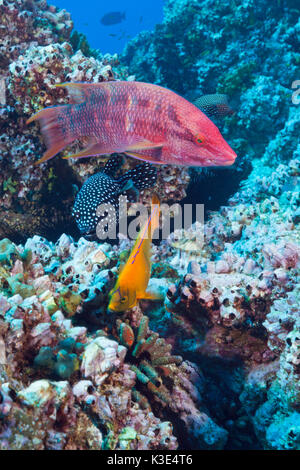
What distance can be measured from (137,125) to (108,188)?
141 centimetres

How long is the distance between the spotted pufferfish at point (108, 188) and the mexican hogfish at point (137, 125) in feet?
3.44

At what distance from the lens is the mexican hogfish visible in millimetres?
2271

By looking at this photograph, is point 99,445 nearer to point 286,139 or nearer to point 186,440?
point 186,440

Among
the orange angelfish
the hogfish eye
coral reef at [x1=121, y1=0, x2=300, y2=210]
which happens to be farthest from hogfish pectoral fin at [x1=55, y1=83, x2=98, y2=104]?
coral reef at [x1=121, y1=0, x2=300, y2=210]

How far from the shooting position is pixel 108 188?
3.76 m

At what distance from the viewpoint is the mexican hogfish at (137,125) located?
227 cm

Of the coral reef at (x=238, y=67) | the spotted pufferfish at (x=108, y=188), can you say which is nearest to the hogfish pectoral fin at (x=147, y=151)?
the spotted pufferfish at (x=108, y=188)

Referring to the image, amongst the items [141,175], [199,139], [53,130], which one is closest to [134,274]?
[199,139]

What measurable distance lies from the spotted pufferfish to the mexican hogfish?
3.44 ft

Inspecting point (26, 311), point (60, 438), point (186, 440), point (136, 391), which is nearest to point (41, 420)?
point (60, 438)

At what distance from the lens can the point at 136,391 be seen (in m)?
2.14

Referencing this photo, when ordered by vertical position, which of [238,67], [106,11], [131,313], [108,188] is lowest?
[131,313]

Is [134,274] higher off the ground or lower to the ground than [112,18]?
lower

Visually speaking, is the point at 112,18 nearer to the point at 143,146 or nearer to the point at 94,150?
the point at 94,150
